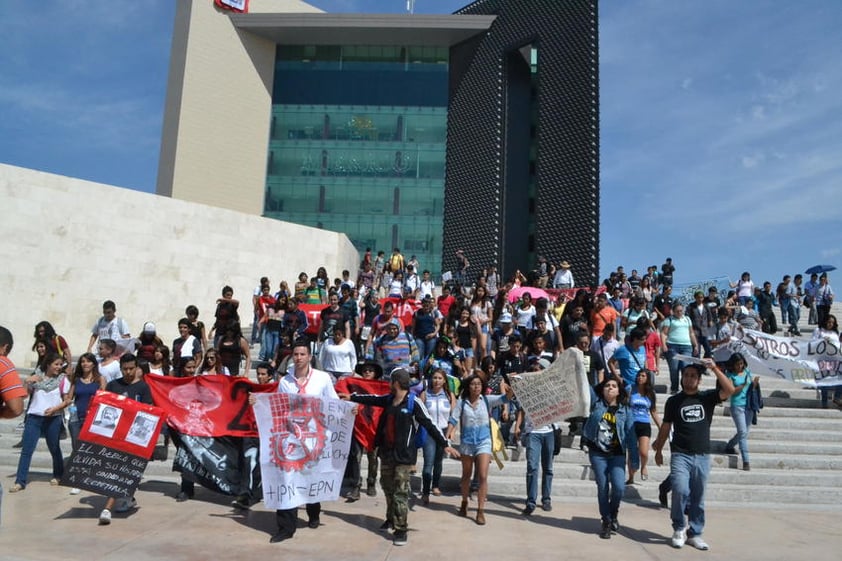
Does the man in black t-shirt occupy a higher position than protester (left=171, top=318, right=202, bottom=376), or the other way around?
protester (left=171, top=318, right=202, bottom=376)

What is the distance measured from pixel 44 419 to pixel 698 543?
8004 mm

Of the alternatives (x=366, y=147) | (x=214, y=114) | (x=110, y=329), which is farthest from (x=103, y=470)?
(x=214, y=114)

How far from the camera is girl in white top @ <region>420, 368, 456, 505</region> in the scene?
827 centimetres

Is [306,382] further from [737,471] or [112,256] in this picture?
[112,256]

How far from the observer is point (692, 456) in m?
6.82

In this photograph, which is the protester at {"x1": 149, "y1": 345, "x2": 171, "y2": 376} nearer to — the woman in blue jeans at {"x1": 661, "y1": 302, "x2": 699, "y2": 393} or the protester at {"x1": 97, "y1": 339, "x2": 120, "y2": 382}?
the protester at {"x1": 97, "y1": 339, "x2": 120, "y2": 382}

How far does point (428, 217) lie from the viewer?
36844 mm

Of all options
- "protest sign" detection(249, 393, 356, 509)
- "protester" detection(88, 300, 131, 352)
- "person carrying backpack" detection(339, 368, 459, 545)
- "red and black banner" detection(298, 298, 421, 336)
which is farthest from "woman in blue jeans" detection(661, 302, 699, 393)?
"protester" detection(88, 300, 131, 352)

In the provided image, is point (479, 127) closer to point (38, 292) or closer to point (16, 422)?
point (38, 292)

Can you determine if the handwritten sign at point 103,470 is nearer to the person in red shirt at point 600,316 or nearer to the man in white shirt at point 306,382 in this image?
the man in white shirt at point 306,382

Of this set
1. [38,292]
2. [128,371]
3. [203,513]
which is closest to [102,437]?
[128,371]

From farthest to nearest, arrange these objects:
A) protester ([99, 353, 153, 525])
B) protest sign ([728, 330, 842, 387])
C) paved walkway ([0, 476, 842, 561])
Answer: protest sign ([728, 330, 842, 387])
protester ([99, 353, 153, 525])
paved walkway ([0, 476, 842, 561])

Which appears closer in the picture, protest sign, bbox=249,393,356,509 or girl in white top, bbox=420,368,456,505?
protest sign, bbox=249,393,356,509

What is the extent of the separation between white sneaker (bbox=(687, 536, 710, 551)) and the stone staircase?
1924 millimetres
